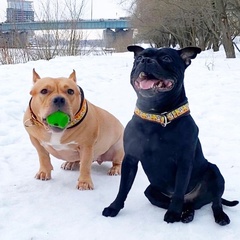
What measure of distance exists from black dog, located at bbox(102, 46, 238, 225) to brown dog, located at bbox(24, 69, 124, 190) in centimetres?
56

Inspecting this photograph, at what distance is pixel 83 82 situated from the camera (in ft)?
27.5

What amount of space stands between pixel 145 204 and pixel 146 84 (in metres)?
0.90

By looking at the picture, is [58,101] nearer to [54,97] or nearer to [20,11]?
[54,97]

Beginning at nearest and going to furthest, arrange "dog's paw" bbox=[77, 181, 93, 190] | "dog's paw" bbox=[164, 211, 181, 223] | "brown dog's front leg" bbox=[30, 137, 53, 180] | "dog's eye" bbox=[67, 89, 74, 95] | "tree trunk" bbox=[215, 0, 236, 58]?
1. "dog's paw" bbox=[164, 211, 181, 223]
2. "dog's eye" bbox=[67, 89, 74, 95]
3. "dog's paw" bbox=[77, 181, 93, 190]
4. "brown dog's front leg" bbox=[30, 137, 53, 180]
5. "tree trunk" bbox=[215, 0, 236, 58]

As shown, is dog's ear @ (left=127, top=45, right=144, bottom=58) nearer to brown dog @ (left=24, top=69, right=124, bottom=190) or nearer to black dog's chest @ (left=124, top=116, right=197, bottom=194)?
black dog's chest @ (left=124, top=116, right=197, bottom=194)

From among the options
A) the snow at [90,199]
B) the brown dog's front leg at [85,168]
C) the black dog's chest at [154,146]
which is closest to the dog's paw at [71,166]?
the snow at [90,199]

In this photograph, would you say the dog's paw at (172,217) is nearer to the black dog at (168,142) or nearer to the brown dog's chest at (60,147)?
the black dog at (168,142)

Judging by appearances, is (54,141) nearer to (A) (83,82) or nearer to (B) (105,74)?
(A) (83,82)

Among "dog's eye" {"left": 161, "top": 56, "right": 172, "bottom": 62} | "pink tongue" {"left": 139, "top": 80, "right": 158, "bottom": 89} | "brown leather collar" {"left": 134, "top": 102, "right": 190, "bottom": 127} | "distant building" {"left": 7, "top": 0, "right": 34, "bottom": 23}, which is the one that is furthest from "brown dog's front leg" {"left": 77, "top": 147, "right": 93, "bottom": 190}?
"distant building" {"left": 7, "top": 0, "right": 34, "bottom": 23}

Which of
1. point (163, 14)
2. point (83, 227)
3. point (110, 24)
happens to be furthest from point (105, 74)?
point (110, 24)

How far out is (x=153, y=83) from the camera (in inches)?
89.4

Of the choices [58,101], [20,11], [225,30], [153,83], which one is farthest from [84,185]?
[225,30]

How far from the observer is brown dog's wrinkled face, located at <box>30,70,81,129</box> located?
2701 millimetres

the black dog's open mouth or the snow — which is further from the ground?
the black dog's open mouth
